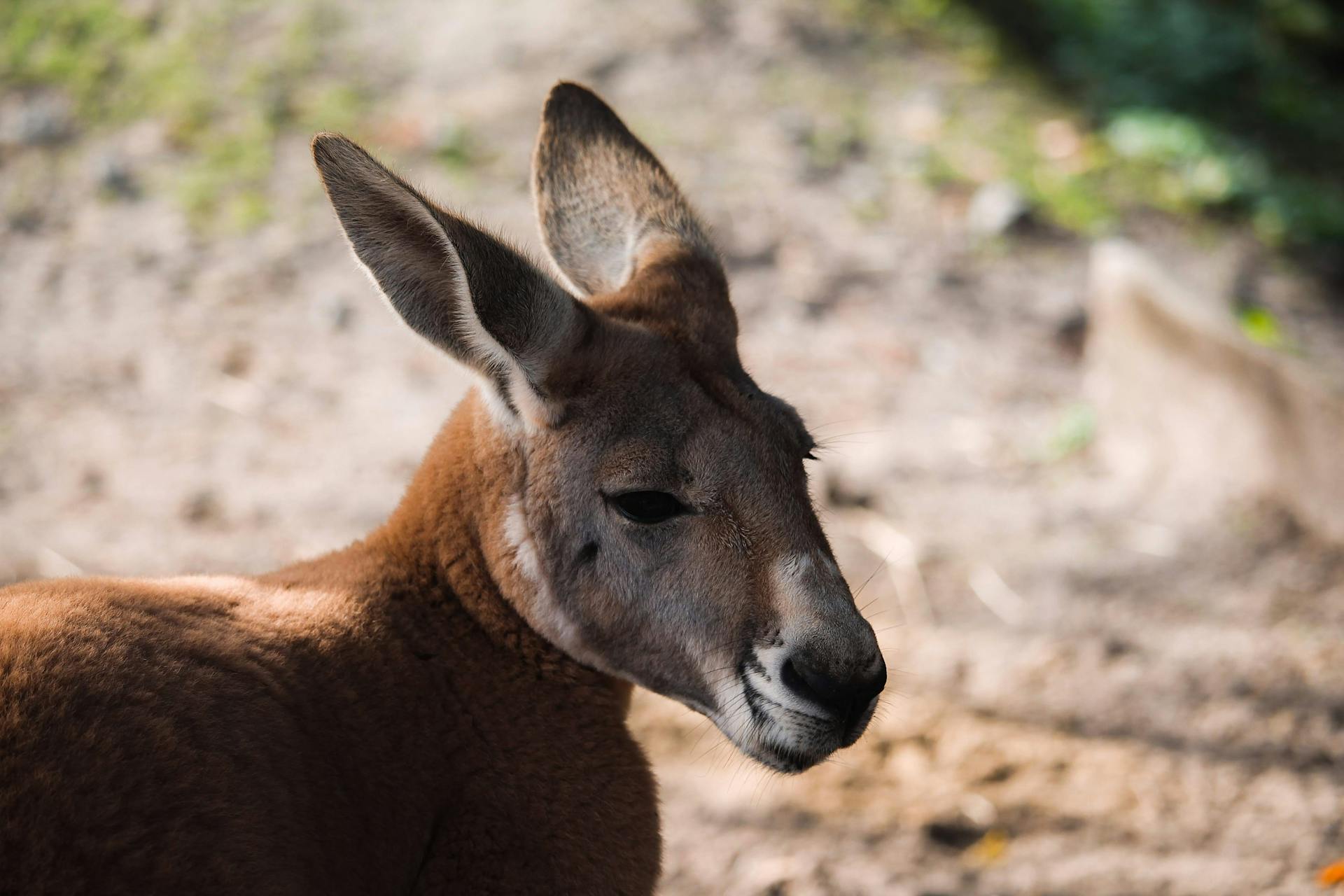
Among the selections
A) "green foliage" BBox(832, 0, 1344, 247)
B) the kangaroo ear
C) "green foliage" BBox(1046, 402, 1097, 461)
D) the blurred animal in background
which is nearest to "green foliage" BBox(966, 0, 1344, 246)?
"green foliage" BBox(832, 0, 1344, 247)

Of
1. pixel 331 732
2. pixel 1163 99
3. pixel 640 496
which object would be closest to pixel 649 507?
pixel 640 496

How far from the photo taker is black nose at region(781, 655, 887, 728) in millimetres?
2656

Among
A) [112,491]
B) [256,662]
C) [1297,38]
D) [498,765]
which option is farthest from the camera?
[1297,38]

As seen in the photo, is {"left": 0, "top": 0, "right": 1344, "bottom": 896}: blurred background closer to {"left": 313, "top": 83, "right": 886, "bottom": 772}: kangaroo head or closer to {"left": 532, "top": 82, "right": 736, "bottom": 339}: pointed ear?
{"left": 532, "top": 82, "right": 736, "bottom": 339}: pointed ear

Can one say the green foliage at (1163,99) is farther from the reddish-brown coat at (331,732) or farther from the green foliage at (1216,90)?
the reddish-brown coat at (331,732)

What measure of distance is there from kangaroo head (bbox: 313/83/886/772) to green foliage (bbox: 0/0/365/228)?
16.1 ft

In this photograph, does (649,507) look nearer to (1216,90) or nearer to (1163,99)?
(1163,99)

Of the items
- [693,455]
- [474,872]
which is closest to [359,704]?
[474,872]

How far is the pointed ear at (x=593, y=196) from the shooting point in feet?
11.8

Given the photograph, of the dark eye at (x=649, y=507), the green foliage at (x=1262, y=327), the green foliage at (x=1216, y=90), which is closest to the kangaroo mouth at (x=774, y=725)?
the dark eye at (x=649, y=507)

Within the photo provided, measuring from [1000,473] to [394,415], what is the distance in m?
3.01

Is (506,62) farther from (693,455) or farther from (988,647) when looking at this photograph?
(693,455)

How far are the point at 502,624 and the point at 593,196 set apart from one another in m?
1.33

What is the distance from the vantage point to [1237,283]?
708 cm
